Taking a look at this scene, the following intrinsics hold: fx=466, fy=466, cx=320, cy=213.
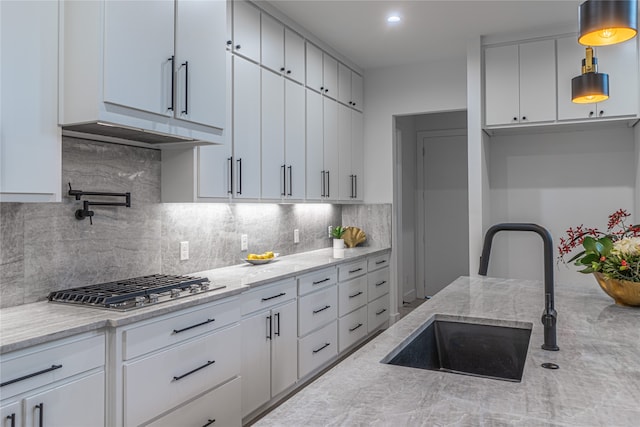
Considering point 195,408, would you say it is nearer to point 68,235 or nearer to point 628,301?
point 68,235

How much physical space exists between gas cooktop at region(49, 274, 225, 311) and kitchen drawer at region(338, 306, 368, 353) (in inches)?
66.9

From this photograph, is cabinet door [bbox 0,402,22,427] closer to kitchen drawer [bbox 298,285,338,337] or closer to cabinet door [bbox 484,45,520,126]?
kitchen drawer [bbox 298,285,338,337]

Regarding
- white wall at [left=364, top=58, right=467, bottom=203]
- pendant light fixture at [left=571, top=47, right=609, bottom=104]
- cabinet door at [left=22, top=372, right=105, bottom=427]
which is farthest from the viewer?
white wall at [left=364, top=58, right=467, bottom=203]

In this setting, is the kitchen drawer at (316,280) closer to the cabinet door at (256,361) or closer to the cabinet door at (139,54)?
the cabinet door at (256,361)

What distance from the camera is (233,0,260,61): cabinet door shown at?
10.2 ft

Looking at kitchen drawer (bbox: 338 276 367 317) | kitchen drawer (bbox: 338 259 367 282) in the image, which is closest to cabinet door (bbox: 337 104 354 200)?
kitchen drawer (bbox: 338 259 367 282)

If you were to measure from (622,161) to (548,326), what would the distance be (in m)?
3.65

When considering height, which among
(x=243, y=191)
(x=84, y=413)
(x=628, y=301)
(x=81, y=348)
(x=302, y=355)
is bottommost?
(x=302, y=355)

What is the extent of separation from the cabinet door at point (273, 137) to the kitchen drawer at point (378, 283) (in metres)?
1.47

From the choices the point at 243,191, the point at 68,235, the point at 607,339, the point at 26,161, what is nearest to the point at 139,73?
the point at 26,161

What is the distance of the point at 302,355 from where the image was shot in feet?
11.0

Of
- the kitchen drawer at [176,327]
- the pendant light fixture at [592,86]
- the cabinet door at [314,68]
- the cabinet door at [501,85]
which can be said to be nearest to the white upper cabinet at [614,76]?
the cabinet door at [501,85]

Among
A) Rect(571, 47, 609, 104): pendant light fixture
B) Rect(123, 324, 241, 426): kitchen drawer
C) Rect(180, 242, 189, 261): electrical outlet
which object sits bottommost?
Rect(123, 324, 241, 426): kitchen drawer

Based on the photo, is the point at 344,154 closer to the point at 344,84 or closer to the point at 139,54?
the point at 344,84
